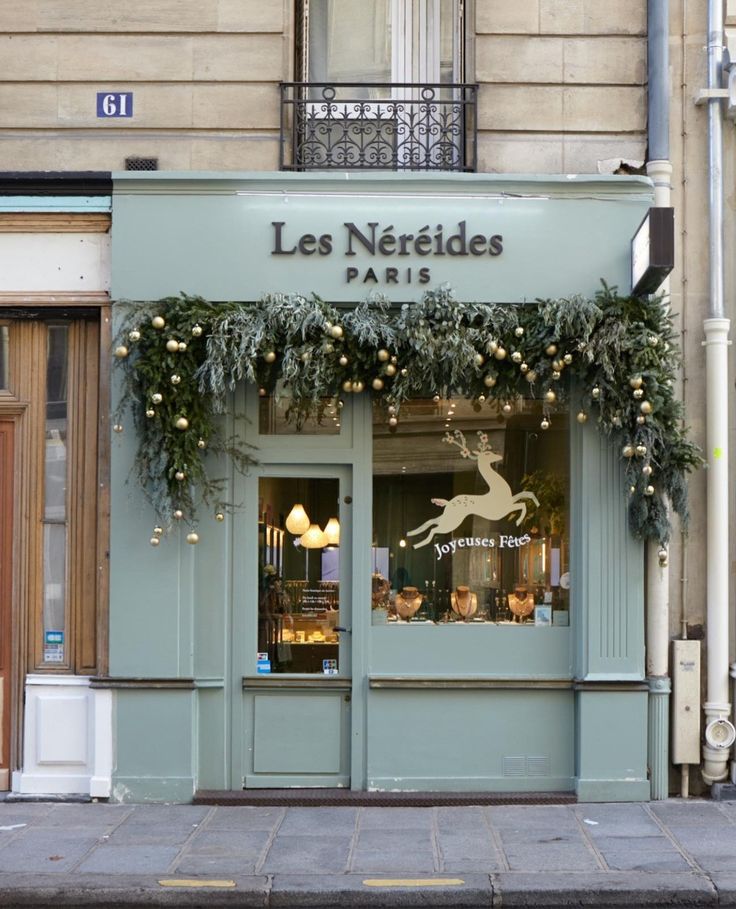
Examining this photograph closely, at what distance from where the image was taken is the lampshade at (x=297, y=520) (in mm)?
9211

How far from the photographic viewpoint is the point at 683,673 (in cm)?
892

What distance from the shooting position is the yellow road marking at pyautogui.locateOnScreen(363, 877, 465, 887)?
684 cm

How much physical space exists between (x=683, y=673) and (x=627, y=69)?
455cm

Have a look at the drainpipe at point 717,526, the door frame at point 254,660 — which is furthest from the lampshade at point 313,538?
the drainpipe at point 717,526

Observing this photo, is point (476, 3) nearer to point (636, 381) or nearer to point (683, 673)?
point (636, 381)

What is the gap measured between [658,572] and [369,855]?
3051 mm

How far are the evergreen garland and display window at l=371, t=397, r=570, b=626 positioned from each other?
41cm

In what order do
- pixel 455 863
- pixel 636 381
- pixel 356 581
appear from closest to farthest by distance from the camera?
pixel 455 863
pixel 636 381
pixel 356 581

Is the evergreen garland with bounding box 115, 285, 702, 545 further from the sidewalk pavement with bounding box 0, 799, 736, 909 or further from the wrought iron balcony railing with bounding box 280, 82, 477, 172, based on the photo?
the sidewalk pavement with bounding box 0, 799, 736, 909

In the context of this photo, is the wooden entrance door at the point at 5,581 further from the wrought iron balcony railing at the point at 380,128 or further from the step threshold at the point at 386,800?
the wrought iron balcony railing at the point at 380,128

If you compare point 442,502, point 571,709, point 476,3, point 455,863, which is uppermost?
point 476,3

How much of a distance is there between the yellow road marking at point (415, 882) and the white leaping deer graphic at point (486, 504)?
2.88m

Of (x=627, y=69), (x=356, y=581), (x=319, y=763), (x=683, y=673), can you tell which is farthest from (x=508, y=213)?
(x=319, y=763)

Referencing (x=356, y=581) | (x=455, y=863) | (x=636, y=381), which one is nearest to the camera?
(x=455, y=863)
